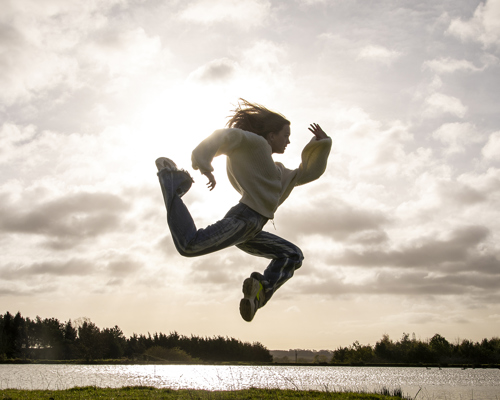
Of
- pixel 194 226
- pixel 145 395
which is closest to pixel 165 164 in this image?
pixel 194 226

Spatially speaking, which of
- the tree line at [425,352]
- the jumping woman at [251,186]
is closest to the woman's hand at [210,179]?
the jumping woman at [251,186]

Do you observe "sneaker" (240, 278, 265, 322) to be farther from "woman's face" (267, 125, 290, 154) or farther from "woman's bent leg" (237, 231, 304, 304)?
"woman's face" (267, 125, 290, 154)

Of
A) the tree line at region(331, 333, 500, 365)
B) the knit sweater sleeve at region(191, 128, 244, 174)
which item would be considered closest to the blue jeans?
the knit sweater sleeve at region(191, 128, 244, 174)

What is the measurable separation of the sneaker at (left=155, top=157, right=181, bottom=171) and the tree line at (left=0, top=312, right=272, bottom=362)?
332 feet

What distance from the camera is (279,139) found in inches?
227

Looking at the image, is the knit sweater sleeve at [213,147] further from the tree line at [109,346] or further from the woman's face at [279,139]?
the tree line at [109,346]

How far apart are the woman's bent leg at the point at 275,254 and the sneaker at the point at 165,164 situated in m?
1.20

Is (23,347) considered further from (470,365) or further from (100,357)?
(470,365)

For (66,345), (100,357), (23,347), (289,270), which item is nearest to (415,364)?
(100,357)

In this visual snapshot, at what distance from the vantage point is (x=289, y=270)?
5.71 metres

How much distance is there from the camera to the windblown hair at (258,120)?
5742 millimetres

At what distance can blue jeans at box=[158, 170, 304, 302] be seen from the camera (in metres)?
5.04

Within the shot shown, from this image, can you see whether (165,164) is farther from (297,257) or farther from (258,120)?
(297,257)

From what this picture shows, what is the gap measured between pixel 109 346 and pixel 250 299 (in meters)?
107
